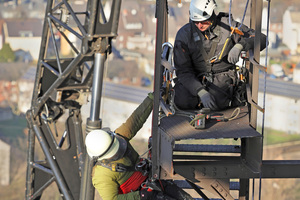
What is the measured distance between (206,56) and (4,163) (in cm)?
5025

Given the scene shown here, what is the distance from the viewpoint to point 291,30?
58594 millimetres

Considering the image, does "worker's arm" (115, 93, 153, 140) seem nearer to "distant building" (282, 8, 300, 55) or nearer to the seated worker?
the seated worker

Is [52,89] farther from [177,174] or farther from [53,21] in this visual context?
[177,174]

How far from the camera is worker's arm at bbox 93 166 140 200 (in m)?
6.98

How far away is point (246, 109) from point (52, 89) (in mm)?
3725

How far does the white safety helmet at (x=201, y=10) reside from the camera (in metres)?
6.79

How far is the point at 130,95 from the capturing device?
54.4m

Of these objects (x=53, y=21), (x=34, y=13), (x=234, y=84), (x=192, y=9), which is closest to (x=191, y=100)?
(x=234, y=84)

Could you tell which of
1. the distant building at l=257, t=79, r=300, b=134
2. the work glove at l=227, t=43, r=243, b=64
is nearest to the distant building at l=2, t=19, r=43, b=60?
the distant building at l=257, t=79, r=300, b=134

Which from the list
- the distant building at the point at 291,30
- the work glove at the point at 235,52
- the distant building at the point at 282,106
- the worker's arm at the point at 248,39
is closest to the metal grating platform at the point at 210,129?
the work glove at the point at 235,52

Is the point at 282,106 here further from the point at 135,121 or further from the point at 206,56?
the point at 206,56

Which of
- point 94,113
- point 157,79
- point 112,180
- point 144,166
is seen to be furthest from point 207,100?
point 94,113

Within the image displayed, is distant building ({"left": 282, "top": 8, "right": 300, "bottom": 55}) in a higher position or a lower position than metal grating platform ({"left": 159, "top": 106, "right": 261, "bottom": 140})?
lower

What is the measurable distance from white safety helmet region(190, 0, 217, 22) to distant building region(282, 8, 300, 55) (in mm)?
51171
